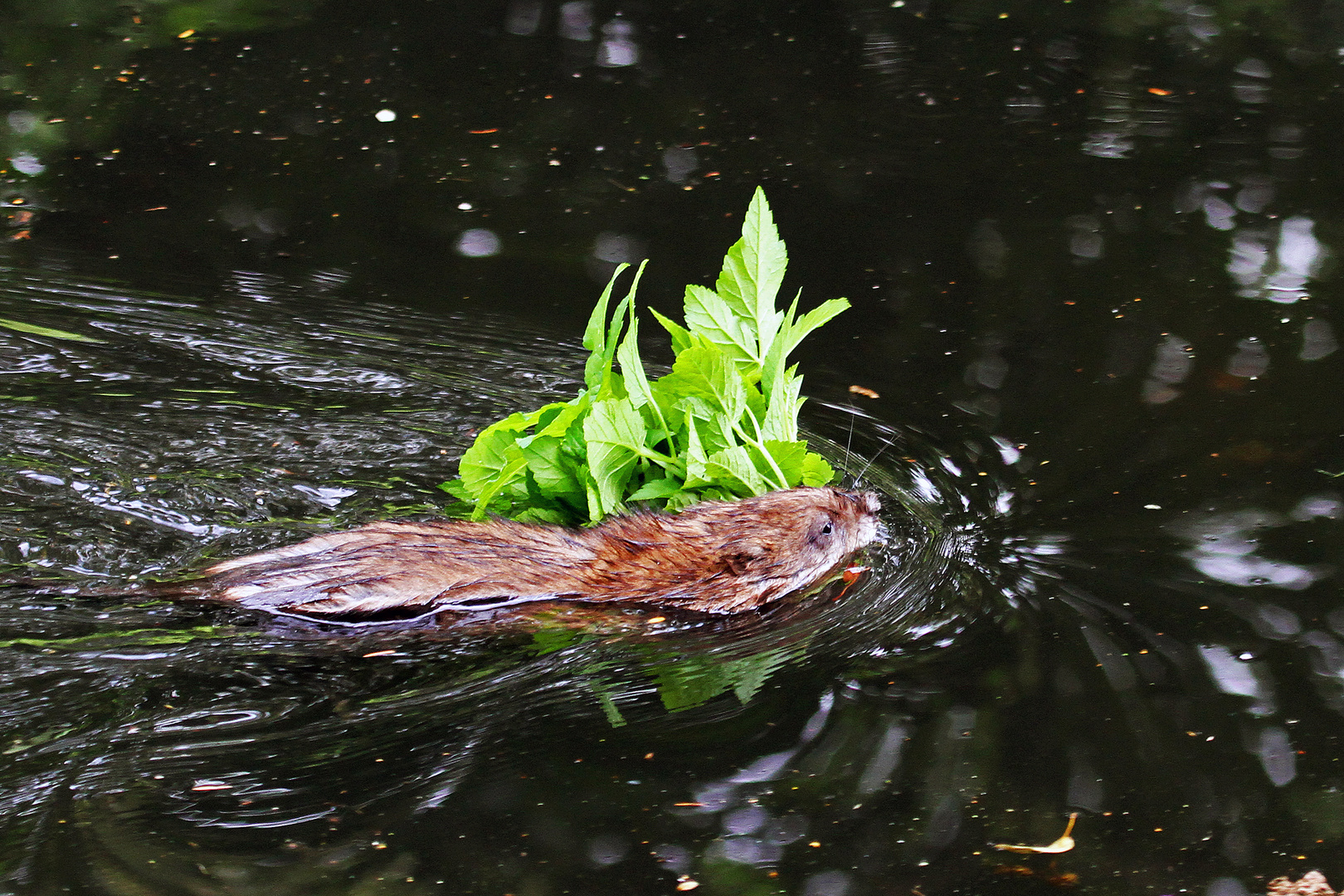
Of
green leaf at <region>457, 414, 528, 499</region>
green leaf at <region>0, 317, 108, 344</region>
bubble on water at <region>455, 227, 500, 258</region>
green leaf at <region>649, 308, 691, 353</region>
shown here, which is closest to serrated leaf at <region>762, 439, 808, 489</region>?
green leaf at <region>649, 308, 691, 353</region>

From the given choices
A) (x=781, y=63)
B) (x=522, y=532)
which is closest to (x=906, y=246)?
(x=781, y=63)

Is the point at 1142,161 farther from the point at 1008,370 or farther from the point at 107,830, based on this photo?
the point at 107,830

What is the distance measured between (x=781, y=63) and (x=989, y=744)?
4.85 m

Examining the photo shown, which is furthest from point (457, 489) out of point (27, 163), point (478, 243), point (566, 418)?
point (27, 163)

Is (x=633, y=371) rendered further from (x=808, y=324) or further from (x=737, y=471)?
(x=808, y=324)

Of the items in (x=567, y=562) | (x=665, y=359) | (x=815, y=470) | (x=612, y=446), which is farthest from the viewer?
(x=665, y=359)

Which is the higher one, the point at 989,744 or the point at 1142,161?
the point at 1142,161

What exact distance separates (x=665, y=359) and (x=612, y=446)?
3.91ft

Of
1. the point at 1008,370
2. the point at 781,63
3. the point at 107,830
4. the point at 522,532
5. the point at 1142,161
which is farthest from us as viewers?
the point at 781,63

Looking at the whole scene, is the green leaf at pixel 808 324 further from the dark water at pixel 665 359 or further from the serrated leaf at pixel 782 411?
the dark water at pixel 665 359

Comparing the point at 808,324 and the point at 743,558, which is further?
the point at 808,324

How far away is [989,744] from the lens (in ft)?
12.2

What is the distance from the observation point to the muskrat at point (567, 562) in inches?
158

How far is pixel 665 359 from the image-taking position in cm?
542
